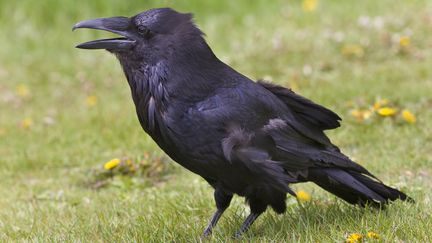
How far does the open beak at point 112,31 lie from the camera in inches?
157

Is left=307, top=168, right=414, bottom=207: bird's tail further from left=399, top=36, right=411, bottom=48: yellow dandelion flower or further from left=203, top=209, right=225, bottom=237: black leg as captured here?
left=399, top=36, right=411, bottom=48: yellow dandelion flower

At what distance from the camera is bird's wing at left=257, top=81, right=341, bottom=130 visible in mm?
4316

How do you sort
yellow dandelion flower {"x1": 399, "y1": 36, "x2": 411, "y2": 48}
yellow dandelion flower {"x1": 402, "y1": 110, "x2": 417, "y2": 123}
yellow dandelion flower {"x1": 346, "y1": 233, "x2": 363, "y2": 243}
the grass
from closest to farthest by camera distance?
yellow dandelion flower {"x1": 346, "y1": 233, "x2": 363, "y2": 243} → the grass → yellow dandelion flower {"x1": 402, "y1": 110, "x2": 417, "y2": 123} → yellow dandelion flower {"x1": 399, "y1": 36, "x2": 411, "y2": 48}

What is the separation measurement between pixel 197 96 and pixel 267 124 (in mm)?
409

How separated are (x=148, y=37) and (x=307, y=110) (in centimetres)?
99

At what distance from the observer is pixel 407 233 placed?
→ 3.76 meters

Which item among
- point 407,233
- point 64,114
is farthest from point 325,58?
point 407,233

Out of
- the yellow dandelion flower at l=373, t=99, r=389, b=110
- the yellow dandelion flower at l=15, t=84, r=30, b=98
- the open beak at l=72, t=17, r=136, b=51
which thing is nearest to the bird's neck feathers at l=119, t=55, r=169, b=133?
the open beak at l=72, t=17, r=136, b=51

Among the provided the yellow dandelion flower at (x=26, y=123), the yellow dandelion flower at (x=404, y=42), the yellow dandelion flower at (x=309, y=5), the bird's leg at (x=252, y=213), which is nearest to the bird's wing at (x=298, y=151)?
the bird's leg at (x=252, y=213)

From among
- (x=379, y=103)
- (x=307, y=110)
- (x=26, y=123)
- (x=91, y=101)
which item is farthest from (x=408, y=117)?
(x=26, y=123)

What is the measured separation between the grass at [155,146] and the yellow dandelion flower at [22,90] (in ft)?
0.06

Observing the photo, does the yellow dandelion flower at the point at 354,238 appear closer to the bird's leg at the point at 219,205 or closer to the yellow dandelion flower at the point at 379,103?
the bird's leg at the point at 219,205

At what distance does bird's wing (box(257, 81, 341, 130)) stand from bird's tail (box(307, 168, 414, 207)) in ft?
0.89

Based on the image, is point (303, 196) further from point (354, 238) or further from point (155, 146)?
point (155, 146)
